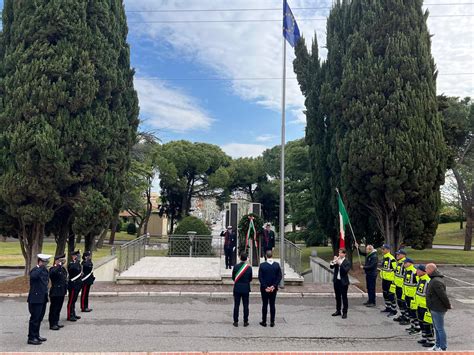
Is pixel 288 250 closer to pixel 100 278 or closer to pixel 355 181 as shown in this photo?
pixel 355 181

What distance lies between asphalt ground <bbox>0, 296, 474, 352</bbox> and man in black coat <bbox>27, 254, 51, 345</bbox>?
219 mm

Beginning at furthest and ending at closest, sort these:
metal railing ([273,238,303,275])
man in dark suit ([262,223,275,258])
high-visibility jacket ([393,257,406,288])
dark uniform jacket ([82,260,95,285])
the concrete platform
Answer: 1. man in dark suit ([262,223,275,258])
2. metal railing ([273,238,303,275])
3. the concrete platform
4. dark uniform jacket ([82,260,95,285])
5. high-visibility jacket ([393,257,406,288])

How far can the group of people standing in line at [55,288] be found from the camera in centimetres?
729

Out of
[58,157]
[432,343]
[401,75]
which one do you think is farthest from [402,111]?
[58,157]

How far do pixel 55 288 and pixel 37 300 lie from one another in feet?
2.47

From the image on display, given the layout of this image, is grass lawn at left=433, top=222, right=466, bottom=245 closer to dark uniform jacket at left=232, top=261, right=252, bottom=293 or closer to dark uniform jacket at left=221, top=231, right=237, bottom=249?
dark uniform jacket at left=221, top=231, right=237, bottom=249

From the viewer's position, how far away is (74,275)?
9000 mm

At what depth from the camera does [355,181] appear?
15031 millimetres

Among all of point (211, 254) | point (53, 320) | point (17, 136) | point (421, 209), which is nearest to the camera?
point (53, 320)

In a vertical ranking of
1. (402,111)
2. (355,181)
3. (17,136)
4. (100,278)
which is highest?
(402,111)

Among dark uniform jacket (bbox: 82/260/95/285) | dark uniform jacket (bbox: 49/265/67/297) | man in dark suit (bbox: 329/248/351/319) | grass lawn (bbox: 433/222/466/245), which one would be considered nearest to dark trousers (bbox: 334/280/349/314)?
man in dark suit (bbox: 329/248/351/319)

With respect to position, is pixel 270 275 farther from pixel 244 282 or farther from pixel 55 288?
pixel 55 288

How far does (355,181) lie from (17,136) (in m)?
12.0

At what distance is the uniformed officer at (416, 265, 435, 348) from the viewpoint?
7.36m
